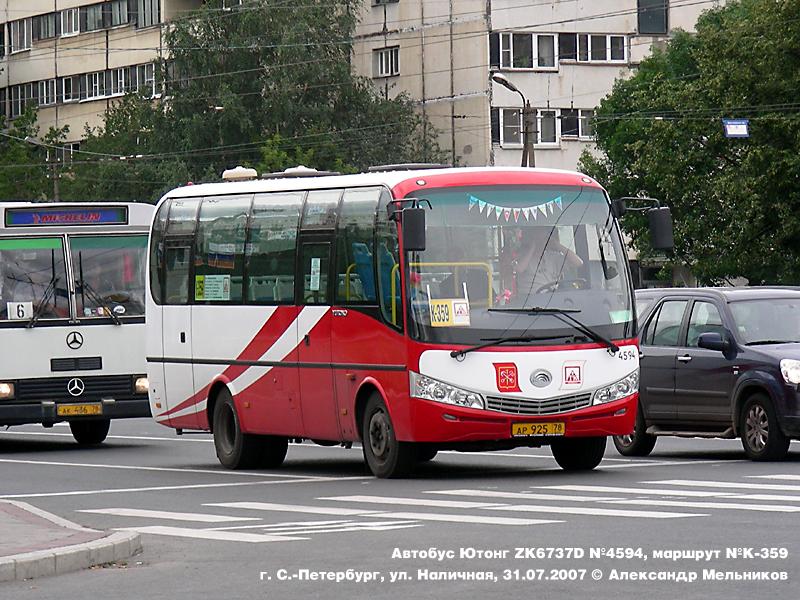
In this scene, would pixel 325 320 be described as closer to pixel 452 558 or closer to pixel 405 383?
pixel 405 383

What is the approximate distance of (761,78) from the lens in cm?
6194

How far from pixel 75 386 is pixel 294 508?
1108 cm

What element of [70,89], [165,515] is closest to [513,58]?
[70,89]

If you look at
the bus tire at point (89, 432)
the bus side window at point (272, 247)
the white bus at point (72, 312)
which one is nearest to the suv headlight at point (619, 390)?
the bus side window at point (272, 247)

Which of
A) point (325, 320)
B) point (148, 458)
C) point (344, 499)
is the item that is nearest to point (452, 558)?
point (344, 499)

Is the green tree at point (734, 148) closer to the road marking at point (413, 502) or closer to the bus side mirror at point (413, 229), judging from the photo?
the bus side mirror at point (413, 229)

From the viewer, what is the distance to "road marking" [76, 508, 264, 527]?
15586mm

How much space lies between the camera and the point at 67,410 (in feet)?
88.3

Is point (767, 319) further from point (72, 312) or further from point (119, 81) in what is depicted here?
point (119, 81)

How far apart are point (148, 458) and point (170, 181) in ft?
197

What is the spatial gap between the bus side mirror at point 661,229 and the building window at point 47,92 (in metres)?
83.2

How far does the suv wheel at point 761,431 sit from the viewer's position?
2092 centimetres

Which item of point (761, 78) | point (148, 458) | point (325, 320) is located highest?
point (761, 78)

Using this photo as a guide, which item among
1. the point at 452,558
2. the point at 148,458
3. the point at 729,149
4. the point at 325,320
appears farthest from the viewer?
the point at 729,149
